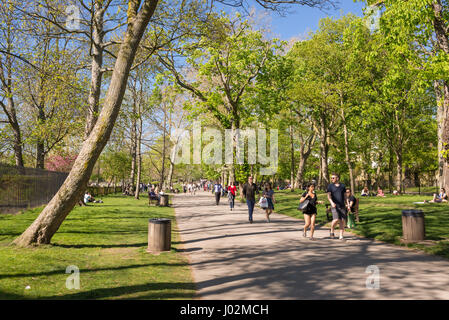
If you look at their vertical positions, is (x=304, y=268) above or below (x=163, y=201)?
below

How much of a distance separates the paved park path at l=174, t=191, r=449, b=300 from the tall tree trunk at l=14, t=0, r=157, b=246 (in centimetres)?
313

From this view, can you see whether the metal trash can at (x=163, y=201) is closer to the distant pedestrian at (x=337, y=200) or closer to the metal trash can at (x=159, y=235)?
the distant pedestrian at (x=337, y=200)

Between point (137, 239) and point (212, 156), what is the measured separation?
35.7m

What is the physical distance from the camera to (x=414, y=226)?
9.87 m

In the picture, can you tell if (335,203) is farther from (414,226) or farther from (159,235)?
(159,235)

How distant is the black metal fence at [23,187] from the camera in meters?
15.6

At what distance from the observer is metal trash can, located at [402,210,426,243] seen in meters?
9.83

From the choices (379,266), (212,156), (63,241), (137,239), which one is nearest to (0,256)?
(63,241)

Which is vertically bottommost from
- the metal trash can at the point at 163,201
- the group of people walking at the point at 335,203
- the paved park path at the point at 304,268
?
the paved park path at the point at 304,268

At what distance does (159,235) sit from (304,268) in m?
3.61

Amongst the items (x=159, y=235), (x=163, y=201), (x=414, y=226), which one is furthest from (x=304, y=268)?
(x=163, y=201)

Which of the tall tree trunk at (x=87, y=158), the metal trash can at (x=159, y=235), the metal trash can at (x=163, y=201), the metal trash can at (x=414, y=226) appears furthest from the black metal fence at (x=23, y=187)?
the metal trash can at (x=414, y=226)

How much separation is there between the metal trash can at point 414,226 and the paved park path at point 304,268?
2.36 feet
